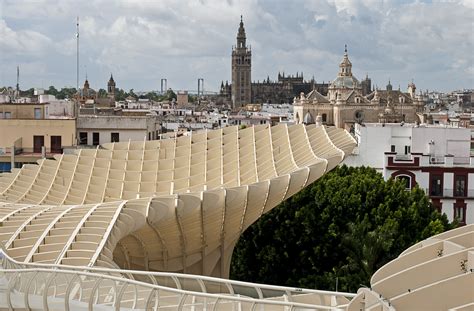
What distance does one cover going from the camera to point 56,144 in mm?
49781

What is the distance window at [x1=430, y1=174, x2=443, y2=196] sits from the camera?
141ft

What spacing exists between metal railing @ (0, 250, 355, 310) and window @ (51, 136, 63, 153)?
33497 millimetres

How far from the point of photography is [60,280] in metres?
16.2

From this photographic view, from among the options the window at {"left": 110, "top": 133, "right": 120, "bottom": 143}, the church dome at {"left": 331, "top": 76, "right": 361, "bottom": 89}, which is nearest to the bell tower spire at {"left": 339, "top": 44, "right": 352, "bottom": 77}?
the church dome at {"left": 331, "top": 76, "right": 361, "bottom": 89}

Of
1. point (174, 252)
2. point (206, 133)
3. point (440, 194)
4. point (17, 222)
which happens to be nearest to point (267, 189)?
point (174, 252)

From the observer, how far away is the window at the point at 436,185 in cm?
4300

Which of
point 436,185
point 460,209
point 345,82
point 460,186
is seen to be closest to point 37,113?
point 436,185

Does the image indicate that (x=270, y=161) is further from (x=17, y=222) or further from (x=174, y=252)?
(x=17, y=222)

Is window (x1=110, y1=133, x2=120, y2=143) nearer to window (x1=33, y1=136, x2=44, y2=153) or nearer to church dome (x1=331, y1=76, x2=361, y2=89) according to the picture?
window (x1=33, y1=136, x2=44, y2=153)

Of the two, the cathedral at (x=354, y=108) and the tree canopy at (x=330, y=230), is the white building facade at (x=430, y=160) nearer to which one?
the tree canopy at (x=330, y=230)

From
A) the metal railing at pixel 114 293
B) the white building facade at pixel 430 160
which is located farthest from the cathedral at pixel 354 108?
the metal railing at pixel 114 293

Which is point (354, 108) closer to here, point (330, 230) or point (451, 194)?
point (451, 194)

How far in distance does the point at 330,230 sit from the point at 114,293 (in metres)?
19.9

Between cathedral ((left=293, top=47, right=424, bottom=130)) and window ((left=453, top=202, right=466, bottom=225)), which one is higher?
cathedral ((left=293, top=47, right=424, bottom=130))
